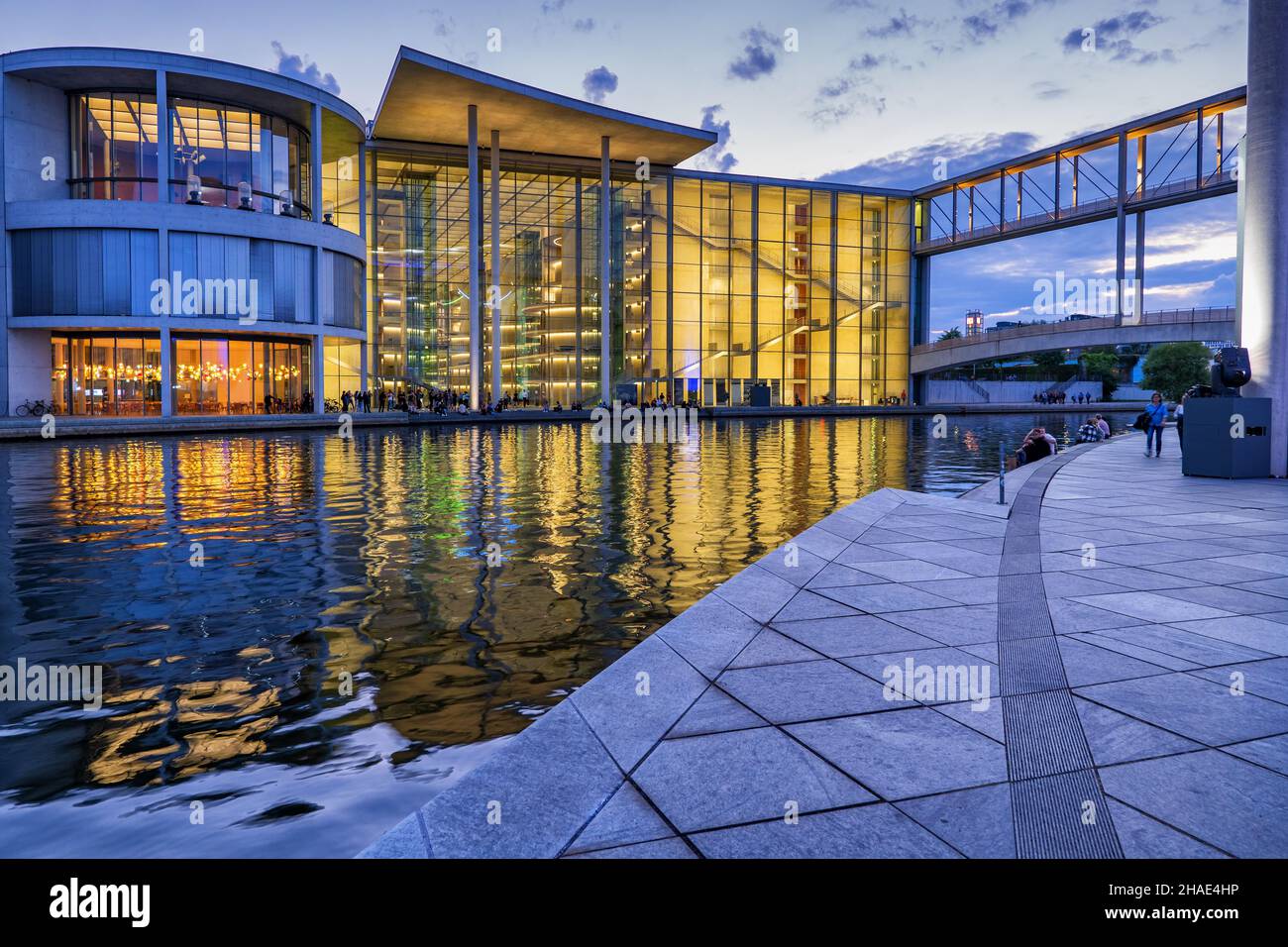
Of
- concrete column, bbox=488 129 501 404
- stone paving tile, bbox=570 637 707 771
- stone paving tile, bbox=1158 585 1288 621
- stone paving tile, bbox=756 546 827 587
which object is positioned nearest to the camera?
stone paving tile, bbox=570 637 707 771

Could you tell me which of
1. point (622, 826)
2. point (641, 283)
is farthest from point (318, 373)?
point (622, 826)

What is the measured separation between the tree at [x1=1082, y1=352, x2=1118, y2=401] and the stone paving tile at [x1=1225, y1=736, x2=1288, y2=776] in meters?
132

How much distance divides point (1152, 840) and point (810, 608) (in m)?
3.72

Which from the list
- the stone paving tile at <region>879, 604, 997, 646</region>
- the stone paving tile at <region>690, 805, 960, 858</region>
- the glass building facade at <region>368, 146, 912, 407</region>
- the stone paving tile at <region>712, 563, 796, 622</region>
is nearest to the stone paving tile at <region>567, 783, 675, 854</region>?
the stone paving tile at <region>690, 805, 960, 858</region>

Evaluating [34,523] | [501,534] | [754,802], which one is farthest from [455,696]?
[34,523]

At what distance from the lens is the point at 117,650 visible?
6617mm

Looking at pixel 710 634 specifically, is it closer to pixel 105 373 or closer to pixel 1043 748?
pixel 1043 748

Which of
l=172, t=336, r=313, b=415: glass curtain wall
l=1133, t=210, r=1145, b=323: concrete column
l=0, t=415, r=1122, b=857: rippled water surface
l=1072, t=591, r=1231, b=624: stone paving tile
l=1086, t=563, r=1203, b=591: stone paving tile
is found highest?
l=1133, t=210, r=1145, b=323: concrete column

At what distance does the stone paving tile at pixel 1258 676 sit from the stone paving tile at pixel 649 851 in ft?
11.3

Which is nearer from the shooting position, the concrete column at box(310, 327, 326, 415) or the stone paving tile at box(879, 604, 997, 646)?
the stone paving tile at box(879, 604, 997, 646)

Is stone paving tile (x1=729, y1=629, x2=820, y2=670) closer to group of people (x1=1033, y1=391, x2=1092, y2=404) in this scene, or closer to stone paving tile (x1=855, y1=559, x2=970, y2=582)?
stone paving tile (x1=855, y1=559, x2=970, y2=582)

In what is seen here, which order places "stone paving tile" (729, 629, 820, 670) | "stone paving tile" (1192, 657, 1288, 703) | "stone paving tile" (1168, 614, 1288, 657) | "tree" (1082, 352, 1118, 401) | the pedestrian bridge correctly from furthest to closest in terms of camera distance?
"tree" (1082, 352, 1118, 401) → the pedestrian bridge → "stone paving tile" (1168, 614, 1288, 657) → "stone paving tile" (729, 629, 820, 670) → "stone paving tile" (1192, 657, 1288, 703)

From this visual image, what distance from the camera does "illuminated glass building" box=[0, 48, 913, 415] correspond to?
1661 inches

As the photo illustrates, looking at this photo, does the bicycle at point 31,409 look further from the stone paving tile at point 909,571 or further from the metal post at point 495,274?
the stone paving tile at point 909,571
